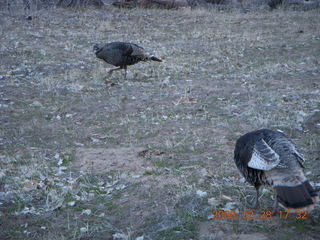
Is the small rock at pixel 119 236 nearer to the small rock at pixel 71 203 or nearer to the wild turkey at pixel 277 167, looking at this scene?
the small rock at pixel 71 203

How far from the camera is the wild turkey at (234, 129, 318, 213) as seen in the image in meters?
3.35

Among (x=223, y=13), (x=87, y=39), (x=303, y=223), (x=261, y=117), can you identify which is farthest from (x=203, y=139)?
(x=223, y=13)

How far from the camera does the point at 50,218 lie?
427 cm

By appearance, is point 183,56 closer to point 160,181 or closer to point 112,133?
point 112,133

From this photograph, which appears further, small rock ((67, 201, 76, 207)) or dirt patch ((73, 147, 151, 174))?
dirt patch ((73, 147, 151, 174))

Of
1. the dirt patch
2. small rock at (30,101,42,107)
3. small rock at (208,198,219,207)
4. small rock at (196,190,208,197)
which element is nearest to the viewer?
small rock at (208,198,219,207)

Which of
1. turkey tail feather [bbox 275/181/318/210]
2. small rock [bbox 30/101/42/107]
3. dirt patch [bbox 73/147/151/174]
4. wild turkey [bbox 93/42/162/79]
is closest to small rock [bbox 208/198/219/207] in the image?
turkey tail feather [bbox 275/181/318/210]

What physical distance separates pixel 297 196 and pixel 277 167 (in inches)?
14.6

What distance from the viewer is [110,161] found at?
5613 mm

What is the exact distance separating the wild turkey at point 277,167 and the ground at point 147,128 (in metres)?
0.47
